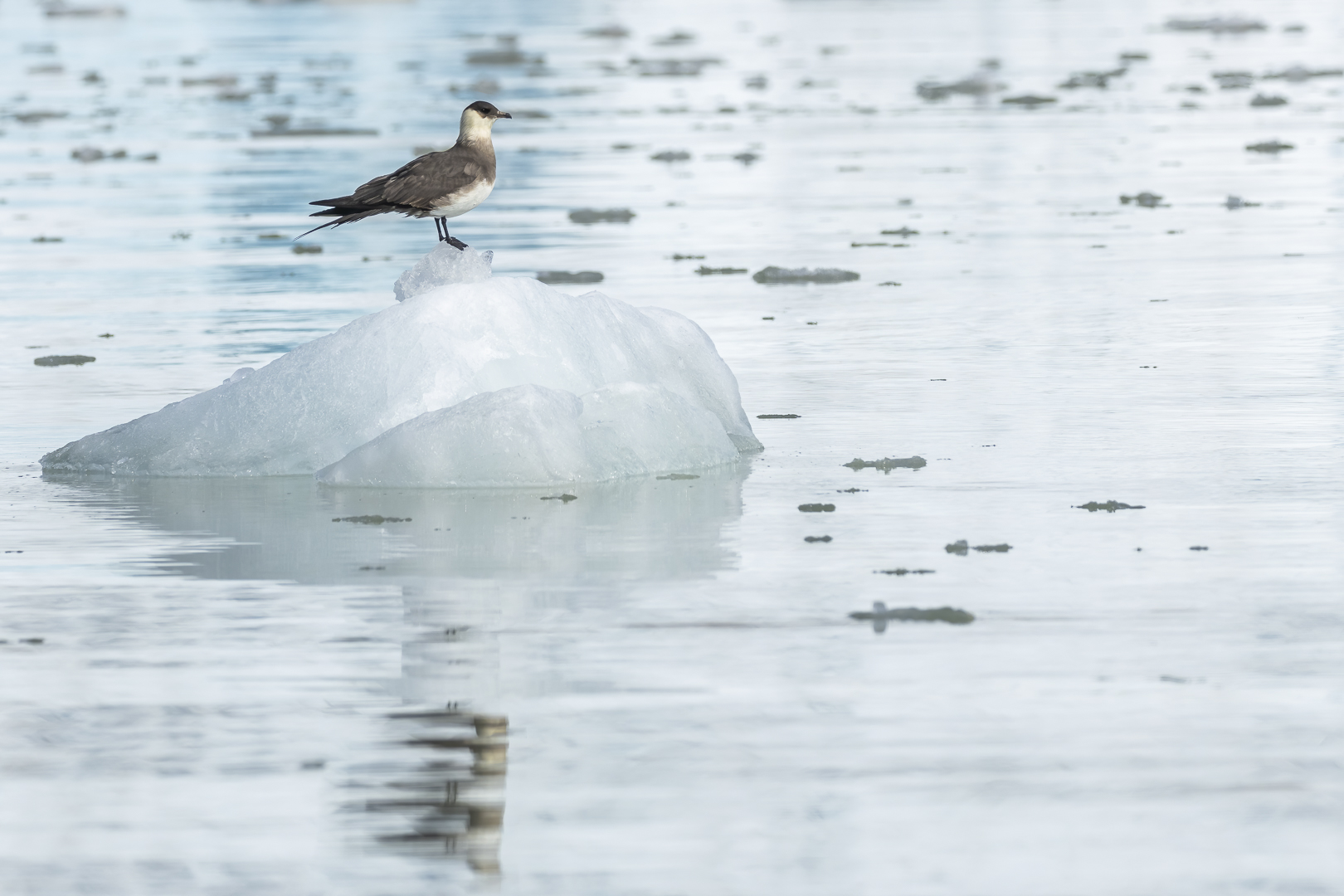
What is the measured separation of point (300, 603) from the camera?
34.7ft

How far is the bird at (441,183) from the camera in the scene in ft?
45.8

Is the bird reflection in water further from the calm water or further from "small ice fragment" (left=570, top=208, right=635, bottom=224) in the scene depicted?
"small ice fragment" (left=570, top=208, right=635, bottom=224)

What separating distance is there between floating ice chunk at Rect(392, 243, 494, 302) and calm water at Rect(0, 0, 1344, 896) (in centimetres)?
165

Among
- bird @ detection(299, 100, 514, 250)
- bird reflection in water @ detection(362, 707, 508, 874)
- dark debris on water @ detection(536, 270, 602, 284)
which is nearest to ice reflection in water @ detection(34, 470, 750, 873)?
bird reflection in water @ detection(362, 707, 508, 874)

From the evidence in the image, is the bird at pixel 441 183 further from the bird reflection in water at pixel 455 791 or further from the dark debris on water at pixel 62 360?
the bird reflection in water at pixel 455 791

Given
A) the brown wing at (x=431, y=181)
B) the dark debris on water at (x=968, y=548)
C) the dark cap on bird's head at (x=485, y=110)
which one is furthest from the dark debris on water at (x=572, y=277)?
the dark debris on water at (x=968, y=548)

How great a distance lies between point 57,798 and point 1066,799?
9.88ft

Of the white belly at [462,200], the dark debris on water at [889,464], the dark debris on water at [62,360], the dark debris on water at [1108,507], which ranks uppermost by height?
the white belly at [462,200]

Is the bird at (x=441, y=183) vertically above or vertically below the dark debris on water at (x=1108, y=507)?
above

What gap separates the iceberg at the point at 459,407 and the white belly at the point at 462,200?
0.42 m

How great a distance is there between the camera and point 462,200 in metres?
14.0

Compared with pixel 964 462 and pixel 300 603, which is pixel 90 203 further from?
pixel 300 603

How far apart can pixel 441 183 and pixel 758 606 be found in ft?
14.6

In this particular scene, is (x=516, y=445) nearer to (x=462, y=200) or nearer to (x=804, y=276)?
(x=462, y=200)
